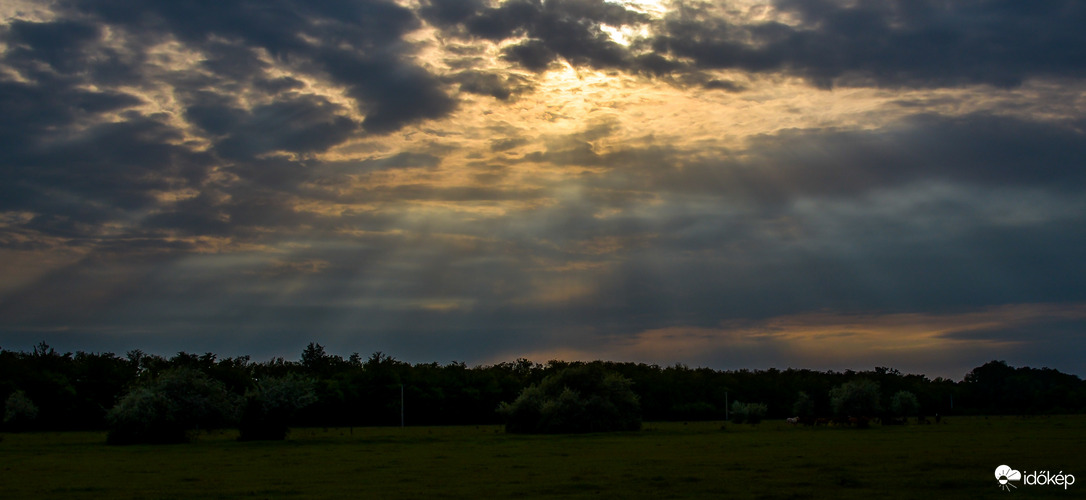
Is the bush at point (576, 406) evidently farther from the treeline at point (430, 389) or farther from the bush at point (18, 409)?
the bush at point (18, 409)

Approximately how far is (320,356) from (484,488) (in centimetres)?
13911

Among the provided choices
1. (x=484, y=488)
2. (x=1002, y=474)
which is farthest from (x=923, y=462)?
(x=484, y=488)

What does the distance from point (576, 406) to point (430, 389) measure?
4402cm

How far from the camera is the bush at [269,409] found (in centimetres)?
5709

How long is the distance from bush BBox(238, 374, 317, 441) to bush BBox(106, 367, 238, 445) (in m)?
1.12

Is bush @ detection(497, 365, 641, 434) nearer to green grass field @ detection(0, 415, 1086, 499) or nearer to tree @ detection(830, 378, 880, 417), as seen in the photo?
tree @ detection(830, 378, 880, 417)

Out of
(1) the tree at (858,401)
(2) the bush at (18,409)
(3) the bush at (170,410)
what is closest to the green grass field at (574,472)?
(3) the bush at (170,410)

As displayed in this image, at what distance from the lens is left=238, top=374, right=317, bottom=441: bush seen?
57.1 metres

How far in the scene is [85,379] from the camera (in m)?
93.3

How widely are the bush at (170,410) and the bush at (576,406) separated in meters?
22.8

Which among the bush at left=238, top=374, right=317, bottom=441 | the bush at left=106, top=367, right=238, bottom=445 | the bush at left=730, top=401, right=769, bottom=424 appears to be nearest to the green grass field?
the bush at left=106, top=367, right=238, bottom=445

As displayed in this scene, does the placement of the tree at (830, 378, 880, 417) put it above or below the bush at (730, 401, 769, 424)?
above

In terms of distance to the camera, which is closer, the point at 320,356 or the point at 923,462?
the point at 923,462

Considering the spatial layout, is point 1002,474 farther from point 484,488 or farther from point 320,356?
point 320,356
